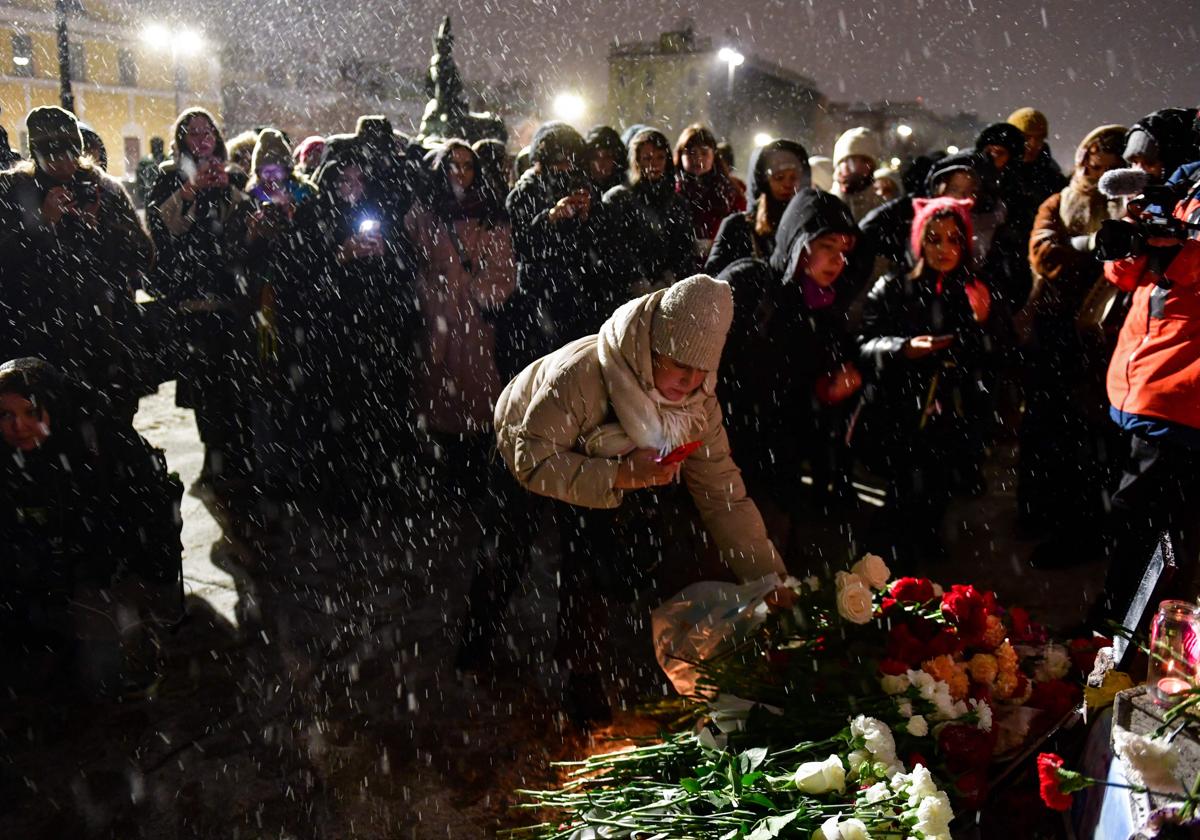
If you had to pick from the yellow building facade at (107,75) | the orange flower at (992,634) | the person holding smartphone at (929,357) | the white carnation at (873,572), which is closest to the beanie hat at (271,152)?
the person holding smartphone at (929,357)

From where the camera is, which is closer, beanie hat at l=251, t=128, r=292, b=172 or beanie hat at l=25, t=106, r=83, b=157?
beanie hat at l=25, t=106, r=83, b=157

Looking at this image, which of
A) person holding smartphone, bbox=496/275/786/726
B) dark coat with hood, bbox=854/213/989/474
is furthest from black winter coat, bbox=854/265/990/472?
person holding smartphone, bbox=496/275/786/726

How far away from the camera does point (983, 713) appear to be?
87.0 inches

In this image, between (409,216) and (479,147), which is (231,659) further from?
(479,147)

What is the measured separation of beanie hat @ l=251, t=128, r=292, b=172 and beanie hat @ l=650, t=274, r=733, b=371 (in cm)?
463

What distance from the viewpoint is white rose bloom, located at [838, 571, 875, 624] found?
2.42 meters

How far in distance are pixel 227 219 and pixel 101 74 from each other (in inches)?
1742

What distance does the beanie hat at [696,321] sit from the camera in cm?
270

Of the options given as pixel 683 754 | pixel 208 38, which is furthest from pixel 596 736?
pixel 208 38

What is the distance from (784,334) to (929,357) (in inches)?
30.2

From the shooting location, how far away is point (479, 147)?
580cm

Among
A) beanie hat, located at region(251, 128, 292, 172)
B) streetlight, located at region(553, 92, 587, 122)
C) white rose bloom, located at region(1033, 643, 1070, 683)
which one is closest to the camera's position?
white rose bloom, located at region(1033, 643, 1070, 683)

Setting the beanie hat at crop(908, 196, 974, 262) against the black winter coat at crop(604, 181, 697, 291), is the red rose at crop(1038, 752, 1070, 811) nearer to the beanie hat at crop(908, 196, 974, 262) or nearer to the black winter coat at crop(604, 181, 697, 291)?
the beanie hat at crop(908, 196, 974, 262)

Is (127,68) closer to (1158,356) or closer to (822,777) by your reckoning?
(1158,356)
